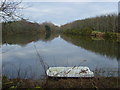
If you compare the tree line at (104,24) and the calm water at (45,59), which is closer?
the calm water at (45,59)

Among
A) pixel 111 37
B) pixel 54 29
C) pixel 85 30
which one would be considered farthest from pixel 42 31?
pixel 111 37

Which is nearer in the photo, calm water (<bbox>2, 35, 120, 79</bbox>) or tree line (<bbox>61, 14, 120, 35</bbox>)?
calm water (<bbox>2, 35, 120, 79</bbox>)

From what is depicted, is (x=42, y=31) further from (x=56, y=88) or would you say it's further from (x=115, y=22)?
(x=56, y=88)

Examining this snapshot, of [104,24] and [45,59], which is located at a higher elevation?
[45,59]

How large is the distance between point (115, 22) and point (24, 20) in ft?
95.6

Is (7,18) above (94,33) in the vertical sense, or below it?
above

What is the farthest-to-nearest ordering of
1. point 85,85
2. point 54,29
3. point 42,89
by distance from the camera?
point 54,29
point 85,85
point 42,89

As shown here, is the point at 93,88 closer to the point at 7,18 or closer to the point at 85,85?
the point at 85,85

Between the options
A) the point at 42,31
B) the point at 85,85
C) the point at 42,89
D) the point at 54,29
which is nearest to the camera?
the point at 42,89

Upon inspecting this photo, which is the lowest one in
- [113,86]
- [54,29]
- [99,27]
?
[54,29]

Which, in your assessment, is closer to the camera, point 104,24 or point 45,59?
point 45,59

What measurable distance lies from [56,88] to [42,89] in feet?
0.76

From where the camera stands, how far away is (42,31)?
6531cm

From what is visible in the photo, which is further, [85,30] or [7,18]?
[85,30]
